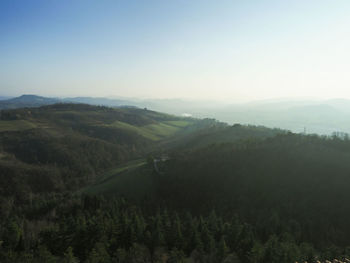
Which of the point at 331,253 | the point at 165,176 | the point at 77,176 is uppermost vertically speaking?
the point at 331,253

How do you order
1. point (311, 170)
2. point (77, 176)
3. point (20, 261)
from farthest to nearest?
point (77, 176) < point (311, 170) < point (20, 261)

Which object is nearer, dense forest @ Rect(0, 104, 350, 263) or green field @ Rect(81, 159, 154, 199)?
dense forest @ Rect(0, 104, 350, 263)

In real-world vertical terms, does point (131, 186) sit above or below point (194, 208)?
above

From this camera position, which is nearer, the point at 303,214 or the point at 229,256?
the point at 229,256

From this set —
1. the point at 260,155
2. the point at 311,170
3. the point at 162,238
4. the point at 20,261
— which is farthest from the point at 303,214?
the point at 20,261

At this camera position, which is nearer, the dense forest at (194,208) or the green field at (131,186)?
the dense forest at (194,208)

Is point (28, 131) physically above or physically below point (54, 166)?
above

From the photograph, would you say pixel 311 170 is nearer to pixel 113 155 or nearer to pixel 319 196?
pixel 319 196

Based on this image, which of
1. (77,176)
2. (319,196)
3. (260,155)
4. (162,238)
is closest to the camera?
(162,238)
